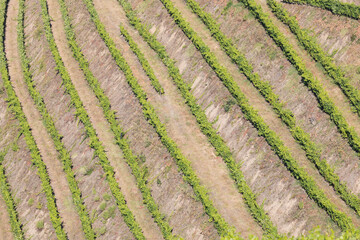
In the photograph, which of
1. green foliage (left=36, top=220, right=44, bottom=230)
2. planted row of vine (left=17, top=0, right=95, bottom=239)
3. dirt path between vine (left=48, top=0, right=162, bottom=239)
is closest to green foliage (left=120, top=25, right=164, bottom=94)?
dirt path between vine (left=48, top=0, right=162, bottom=239)

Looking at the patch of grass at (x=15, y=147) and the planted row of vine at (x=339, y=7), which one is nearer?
the planted row of vine at (x=339, y=7)

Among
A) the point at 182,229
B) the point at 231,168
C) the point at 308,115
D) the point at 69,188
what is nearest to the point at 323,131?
the point at 308,115

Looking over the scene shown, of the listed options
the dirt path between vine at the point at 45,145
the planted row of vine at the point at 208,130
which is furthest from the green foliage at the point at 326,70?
the dirt path between vine at the point at 45,145

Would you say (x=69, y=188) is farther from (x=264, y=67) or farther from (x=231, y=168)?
(x=264, y=67)

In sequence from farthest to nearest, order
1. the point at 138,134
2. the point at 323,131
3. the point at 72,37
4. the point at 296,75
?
1. the point at 72,37
2. the point at 138,134
3. the point at 296,75
4. the point at 323,131

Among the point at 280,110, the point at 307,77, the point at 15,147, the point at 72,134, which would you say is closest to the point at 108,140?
Result: the point at 72,134

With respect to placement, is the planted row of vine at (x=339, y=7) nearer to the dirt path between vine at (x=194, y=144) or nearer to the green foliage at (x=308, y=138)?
the green foliage at (x=308, y=138)

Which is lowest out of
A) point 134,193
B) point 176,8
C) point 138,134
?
point 134,193
